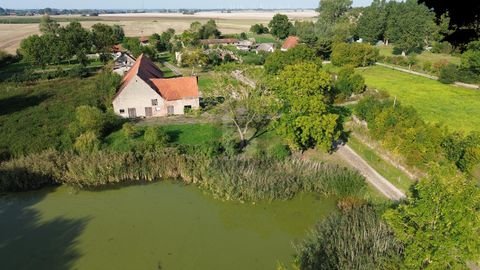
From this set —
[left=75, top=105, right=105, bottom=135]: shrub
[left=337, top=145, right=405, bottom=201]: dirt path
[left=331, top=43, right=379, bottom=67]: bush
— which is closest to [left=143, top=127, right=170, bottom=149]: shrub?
[left=75, top=105, right=105, bottom=135]: shrub

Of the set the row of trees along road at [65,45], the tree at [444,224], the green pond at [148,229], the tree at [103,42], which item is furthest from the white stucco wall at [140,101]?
the tree at [103,42]

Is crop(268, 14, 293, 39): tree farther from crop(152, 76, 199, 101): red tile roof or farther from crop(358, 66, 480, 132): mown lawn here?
crop(152, 76, 199, 101): red tile roof

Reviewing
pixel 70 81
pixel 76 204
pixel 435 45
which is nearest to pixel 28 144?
pixel 76 204

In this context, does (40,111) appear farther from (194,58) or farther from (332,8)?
(332,8)

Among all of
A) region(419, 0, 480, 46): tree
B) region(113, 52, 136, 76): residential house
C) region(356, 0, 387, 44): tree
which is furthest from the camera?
region(356, 0, 387, 44): tree

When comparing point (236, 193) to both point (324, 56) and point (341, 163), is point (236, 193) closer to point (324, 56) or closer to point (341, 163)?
point (341, 163)

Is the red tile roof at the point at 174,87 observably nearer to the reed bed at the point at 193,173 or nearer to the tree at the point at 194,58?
the reed bed at the point at 193,173

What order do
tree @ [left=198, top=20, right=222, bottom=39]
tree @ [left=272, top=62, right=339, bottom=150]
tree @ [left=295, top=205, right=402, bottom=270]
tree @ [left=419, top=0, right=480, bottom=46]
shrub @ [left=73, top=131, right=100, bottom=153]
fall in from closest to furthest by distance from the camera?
tree @ [left=419, top=0, right=480, bottom=46] < tree @ [left=295, top=205, right=402, bottom=270] < tree @ [left=272, top=62, right=339, bottom=150] < shrub @ [left=73, top=131, right=100, bottom=153] < tree @ [left=198, top=20, right=222, bottom=39]
